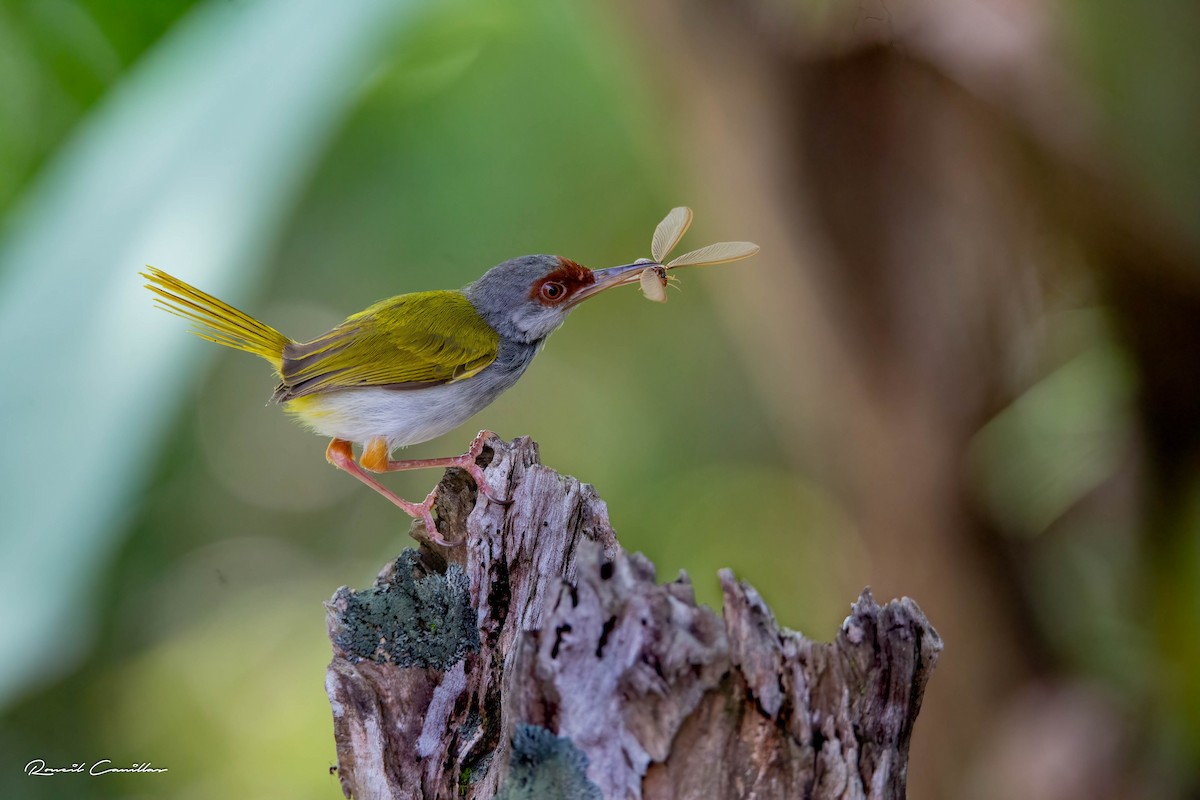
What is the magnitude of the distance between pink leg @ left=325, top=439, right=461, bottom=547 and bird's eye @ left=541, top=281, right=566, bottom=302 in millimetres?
702

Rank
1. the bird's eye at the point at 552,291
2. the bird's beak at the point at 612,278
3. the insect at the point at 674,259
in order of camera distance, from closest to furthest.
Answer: the insect at the point at 674,259, the bird's beak at the point at 612,278, the bird's eye at the point at 552,291

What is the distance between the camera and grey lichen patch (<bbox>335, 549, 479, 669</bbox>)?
6.52ft

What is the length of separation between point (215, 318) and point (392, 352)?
1.69 ft

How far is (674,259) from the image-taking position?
2299 millimetres

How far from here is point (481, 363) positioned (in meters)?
2.75

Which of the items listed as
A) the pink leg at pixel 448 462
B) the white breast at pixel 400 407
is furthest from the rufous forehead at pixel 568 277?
the pink leg at pixel 448 462

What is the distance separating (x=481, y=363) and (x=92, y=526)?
1.76 metres

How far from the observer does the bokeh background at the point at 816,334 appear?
384 centimetres

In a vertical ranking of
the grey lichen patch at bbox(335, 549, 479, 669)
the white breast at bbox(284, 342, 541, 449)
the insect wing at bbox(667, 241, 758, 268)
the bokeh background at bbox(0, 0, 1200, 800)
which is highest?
the bokeh background at bbox(0, 0, 1200, 800)

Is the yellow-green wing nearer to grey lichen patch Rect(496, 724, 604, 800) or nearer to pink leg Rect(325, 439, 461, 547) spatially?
pink leg Rect(325, 439, 461, 547)

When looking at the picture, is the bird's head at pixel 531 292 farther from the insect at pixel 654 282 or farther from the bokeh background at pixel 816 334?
the bokeh background at pixel 816 334

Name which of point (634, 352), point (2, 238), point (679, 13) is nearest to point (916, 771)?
point (634, 352)

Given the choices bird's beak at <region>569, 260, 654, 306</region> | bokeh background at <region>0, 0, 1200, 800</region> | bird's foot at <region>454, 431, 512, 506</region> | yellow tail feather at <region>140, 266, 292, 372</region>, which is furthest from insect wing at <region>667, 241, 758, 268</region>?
bokeh background at <region>0, 0, 1200, 800</region>
